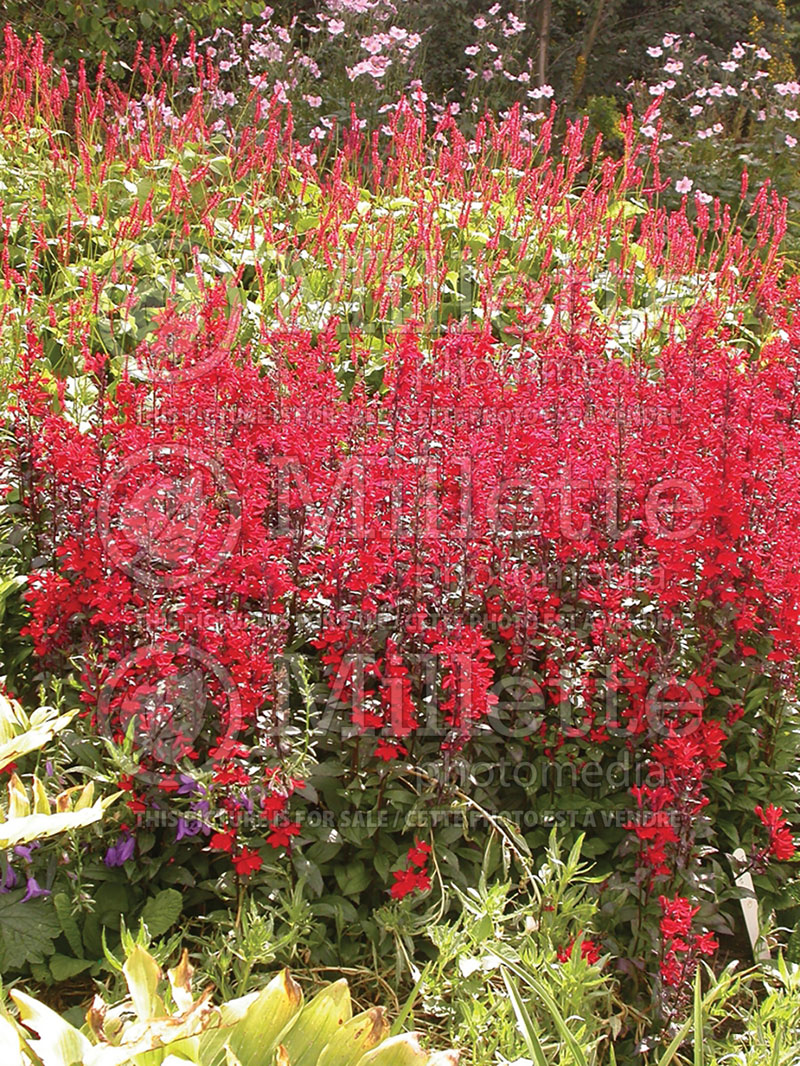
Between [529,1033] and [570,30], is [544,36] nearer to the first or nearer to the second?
[570,30]

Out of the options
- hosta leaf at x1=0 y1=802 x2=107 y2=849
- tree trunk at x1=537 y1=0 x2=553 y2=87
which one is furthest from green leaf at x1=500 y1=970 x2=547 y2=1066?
tree trunk at x1=537 y1=0 x2=553 y2=87

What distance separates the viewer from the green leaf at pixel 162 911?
2.15 m

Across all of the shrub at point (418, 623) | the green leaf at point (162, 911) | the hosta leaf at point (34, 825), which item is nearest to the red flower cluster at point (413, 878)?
the shrub at point (418, 623)

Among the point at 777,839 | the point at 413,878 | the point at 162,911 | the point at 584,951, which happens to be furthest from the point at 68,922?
the point at 777,839

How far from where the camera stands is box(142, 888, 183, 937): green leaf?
2.15 m

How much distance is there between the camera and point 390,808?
2395 mm

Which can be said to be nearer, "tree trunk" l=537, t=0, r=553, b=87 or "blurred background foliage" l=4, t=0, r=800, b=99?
"blurred background foliage" l=4, t=0, r=800, b=99

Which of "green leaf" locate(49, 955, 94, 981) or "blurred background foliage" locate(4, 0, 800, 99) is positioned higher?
"blurred background foliage" locate(4, 0, 800, 99)

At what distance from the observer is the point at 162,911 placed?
7.14ft

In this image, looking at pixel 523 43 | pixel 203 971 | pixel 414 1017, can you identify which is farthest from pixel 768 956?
pixel 523 43

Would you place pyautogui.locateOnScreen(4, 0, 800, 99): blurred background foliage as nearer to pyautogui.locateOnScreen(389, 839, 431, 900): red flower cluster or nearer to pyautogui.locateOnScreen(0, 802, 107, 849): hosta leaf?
pyautogui.locateOnScreen(389, 839, 431, 900): red flower cluster

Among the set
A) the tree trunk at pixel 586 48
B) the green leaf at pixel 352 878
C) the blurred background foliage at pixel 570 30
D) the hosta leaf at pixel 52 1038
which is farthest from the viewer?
the tree trunk at pixel 586 48

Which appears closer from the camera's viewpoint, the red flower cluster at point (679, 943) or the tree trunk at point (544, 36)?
the red flower cluster at point (679, 943)

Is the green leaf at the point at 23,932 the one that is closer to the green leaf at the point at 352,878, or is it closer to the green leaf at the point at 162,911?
the green leaf at the point at 162,911
